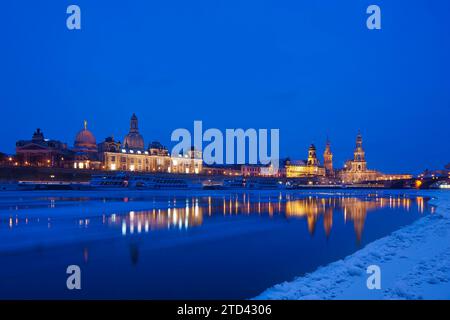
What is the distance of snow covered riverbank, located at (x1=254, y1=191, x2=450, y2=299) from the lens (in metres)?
8.00

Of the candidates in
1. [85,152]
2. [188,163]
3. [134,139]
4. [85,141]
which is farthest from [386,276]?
[188,163]

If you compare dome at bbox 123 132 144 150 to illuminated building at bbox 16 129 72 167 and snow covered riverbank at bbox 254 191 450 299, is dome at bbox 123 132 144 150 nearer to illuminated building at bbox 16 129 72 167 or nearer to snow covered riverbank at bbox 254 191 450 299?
illuminated building at bbox 16 129 72 167

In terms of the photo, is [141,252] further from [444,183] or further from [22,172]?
[444,183]

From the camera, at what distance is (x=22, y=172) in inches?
3767

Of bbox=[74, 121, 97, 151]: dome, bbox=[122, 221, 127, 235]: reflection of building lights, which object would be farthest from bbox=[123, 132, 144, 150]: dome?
bbox=[122, 221, 127, 235]: reflection of building lights

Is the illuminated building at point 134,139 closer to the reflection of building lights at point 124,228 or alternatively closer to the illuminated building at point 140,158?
the illuminated building at point 140,158

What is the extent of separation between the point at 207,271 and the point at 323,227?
9905mm

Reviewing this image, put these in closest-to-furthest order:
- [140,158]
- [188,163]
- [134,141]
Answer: [140,158]
[134,141]
[188,163]

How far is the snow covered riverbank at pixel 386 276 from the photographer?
8000mm

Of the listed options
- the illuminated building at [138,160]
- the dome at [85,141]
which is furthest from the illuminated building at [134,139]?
the dome at [85,141]

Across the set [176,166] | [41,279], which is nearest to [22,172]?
[176,166]

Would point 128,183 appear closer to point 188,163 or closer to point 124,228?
point 124,228

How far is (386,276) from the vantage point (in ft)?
30.4

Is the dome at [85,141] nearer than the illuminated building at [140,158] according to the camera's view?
No
